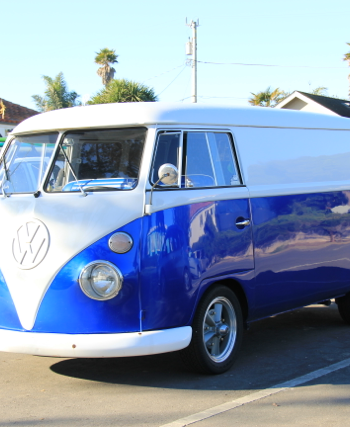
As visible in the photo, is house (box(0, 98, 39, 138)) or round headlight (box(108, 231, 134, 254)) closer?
round headlight (box(108, 231, 134, 254))

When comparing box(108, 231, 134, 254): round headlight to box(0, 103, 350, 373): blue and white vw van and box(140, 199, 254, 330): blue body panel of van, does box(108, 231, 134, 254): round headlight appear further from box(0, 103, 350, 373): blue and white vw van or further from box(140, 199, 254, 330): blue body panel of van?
box(140, 199, 254, 330): blue body panel of van

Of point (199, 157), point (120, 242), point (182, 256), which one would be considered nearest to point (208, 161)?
point (199, 157)

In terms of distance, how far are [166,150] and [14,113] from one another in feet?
115

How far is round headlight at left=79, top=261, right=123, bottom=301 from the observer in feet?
15.4

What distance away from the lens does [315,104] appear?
2922 cm

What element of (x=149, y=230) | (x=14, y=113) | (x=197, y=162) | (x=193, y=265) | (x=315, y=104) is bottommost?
(x=193, y=265)

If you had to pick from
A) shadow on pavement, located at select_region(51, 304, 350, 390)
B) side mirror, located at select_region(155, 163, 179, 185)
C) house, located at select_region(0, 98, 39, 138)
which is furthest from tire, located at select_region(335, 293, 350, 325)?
house, located at select_region(0, 98, 39, 138)

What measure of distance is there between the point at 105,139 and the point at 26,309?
1.55m

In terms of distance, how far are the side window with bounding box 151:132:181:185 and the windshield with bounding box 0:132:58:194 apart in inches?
38.0

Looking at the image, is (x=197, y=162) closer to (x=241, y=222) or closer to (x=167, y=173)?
(x=167, y=173)

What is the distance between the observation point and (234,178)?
5633 mm

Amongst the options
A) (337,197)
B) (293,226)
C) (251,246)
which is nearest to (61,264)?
(251,246)

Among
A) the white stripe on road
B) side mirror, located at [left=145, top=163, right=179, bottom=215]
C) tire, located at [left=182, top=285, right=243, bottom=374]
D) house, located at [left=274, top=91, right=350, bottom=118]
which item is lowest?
the white stripe on road

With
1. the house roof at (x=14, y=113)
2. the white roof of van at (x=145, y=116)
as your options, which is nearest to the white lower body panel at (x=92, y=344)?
the white roof of van at (x=145, y=116)
